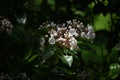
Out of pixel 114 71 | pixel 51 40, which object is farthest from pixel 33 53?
pixel 114 71

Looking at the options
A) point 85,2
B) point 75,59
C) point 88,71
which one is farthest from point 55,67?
point 85,2

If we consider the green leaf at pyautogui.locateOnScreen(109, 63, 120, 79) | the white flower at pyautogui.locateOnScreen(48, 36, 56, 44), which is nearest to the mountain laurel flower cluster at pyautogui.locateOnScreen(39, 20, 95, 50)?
the white flower at pyautogui.locateOnScreen(48, 36, 56, 44)

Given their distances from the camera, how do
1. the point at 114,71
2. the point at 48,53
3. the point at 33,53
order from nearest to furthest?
the point at 48,53
the point at 33,53
the point at 114,71

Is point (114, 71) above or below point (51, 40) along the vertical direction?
below

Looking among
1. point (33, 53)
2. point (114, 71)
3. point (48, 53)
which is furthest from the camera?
point (114, 71)

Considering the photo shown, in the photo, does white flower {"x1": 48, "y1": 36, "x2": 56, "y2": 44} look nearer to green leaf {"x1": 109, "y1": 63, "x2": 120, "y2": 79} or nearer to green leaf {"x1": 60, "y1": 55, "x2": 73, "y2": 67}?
green leaf {"x1": 60, "y1": 55, "x2": 73, "y2": 67}

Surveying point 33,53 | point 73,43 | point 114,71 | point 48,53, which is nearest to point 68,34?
point 73,43

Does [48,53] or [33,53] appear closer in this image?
[48,53]

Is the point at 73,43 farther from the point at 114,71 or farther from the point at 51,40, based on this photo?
the point at 114,71

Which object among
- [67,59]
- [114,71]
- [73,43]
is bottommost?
[114,71]
